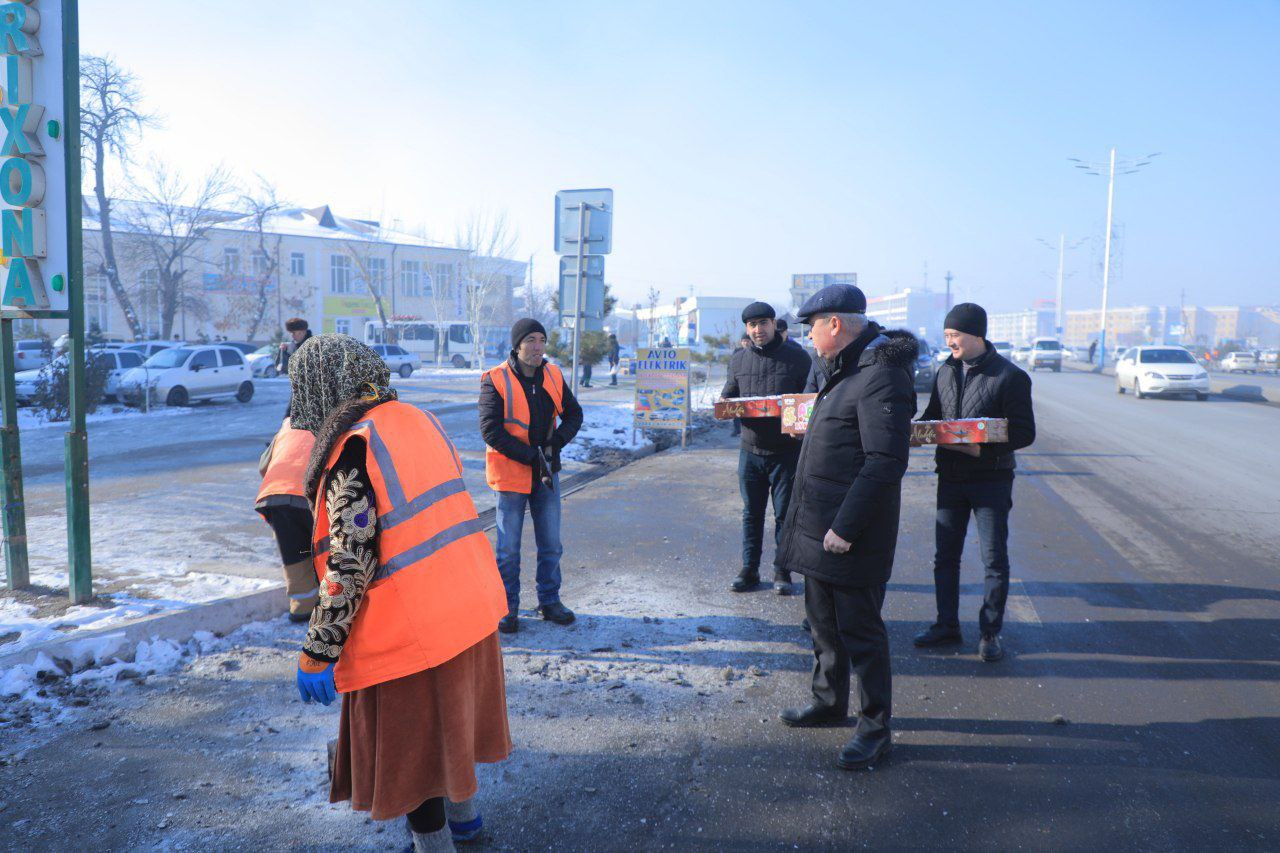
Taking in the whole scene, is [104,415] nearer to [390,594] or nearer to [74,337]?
[74,337]

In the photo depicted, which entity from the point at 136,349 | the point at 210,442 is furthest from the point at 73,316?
the point at 136,349

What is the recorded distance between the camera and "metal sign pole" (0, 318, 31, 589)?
519cm

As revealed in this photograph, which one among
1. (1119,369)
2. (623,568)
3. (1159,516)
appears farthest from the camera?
(1119,369)

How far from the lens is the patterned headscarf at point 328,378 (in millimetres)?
2443

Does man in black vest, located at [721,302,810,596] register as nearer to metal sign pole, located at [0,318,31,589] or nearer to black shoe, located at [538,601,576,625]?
black shoe, located at [538,601,576,625]

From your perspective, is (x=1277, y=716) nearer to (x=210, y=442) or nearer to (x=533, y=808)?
(x=533, y=808)

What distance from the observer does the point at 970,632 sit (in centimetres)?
512

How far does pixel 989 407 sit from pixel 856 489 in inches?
64.4

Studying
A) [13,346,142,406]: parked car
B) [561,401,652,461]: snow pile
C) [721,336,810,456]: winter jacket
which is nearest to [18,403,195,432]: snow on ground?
[13,346,142,406]: parked car

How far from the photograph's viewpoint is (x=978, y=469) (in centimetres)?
458

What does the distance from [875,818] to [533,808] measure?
132cm

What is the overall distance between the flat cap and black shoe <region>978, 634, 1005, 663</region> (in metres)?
2.28

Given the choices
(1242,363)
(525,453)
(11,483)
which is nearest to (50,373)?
(11,483)

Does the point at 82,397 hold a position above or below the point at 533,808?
above
